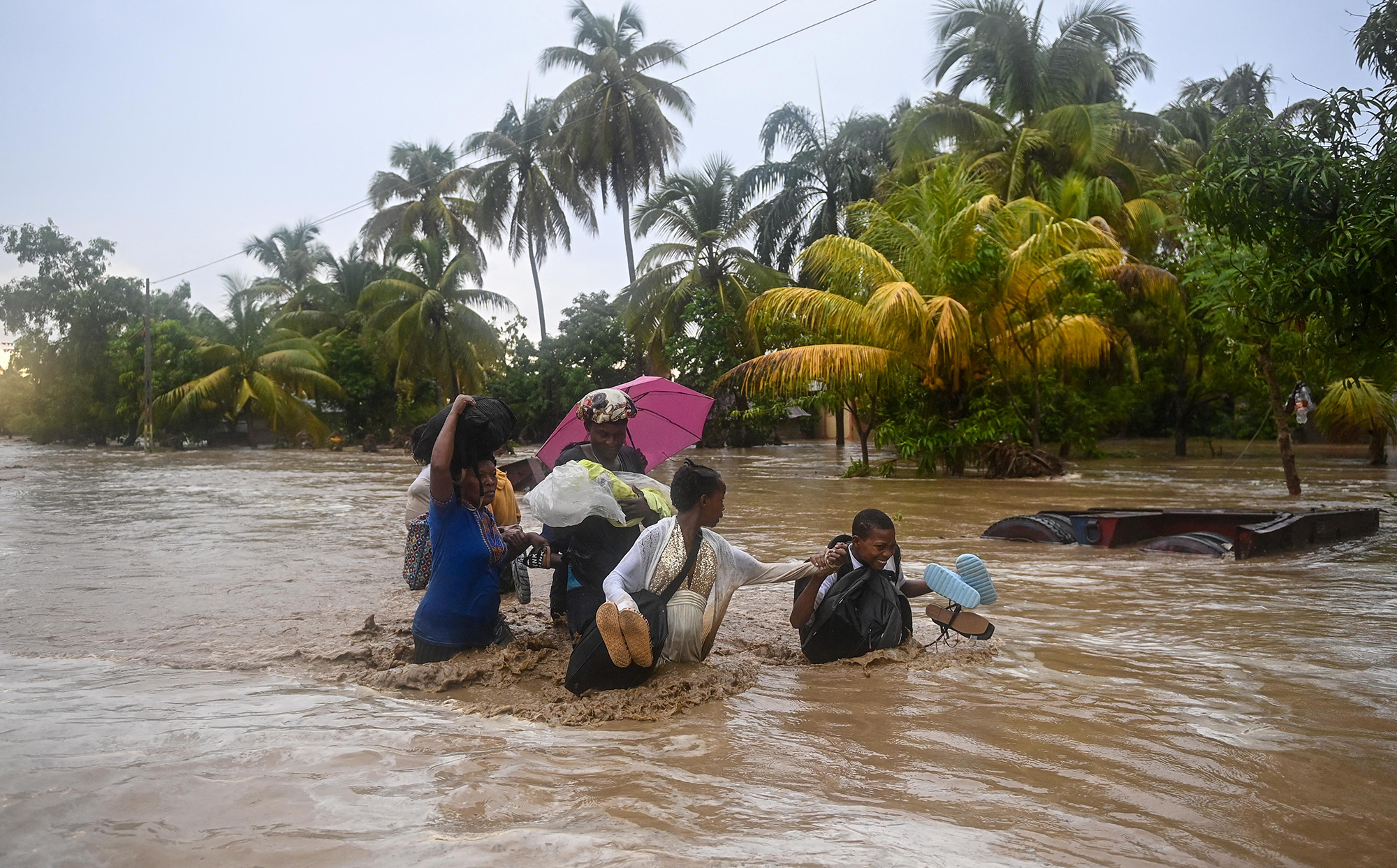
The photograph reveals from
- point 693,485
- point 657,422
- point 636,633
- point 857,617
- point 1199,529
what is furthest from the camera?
point 1199,529

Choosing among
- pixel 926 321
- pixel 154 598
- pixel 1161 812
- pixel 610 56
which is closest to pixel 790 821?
pixel 1161 812

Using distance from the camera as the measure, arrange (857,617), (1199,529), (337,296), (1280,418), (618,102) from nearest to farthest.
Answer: (857,617) < (1199,529) < (1280,418) < (618,102) < (337,296)

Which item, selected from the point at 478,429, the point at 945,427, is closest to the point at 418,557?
the point at 478,429

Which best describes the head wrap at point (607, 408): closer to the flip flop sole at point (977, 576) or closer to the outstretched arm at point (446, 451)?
the outstretched arm at point (446, 451)

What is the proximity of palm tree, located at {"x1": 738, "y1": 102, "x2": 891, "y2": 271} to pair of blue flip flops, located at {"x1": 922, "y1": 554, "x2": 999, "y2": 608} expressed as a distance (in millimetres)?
27470

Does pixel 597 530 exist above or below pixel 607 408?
below

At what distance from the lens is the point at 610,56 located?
109 feet

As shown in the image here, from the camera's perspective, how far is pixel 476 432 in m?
4.58

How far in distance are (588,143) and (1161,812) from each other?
3267cm

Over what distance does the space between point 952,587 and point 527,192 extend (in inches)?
1367

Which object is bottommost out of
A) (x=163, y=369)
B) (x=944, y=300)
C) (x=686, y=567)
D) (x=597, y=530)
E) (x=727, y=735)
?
(x=727, y=735)

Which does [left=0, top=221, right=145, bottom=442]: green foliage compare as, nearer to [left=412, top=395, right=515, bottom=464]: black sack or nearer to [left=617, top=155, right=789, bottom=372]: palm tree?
[left=617, top=155, right=789, bottom=372]: palm tree

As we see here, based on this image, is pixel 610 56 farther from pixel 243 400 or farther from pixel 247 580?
pixel 247 580

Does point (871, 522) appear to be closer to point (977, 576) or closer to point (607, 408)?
point (977, 576)
